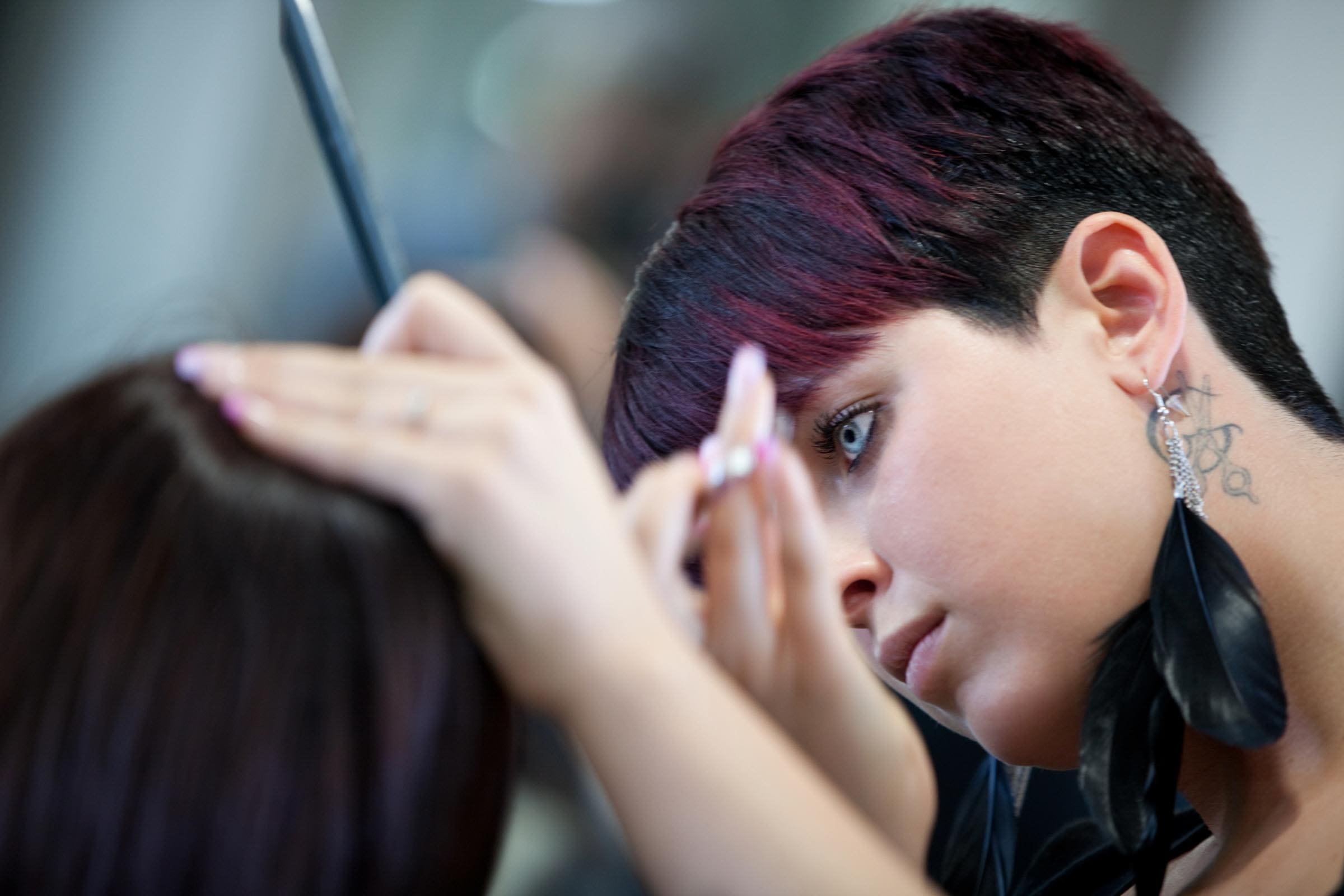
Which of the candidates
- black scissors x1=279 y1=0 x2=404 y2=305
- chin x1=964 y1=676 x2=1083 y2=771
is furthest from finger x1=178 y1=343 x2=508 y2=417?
chin x1=964 y1=676 x2=1083 y2=771

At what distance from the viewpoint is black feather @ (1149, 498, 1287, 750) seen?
2.24 feet

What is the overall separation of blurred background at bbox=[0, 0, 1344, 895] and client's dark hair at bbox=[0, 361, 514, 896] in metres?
1.19

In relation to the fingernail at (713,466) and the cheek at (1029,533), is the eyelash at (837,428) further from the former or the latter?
the fingernail at (713,466)

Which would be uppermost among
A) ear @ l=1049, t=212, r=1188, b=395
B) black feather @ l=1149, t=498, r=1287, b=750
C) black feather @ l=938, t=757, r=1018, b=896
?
ear @ l=1049, t=212, r=1188, b=395

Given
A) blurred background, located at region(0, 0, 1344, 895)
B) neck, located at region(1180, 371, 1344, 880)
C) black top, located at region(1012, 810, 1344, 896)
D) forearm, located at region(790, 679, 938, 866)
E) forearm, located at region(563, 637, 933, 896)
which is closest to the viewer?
forearm, located at region(563, 637, 933, 896)

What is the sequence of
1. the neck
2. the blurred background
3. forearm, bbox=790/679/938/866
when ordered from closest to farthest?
1. forearm, bbox=790/679/938/866
2. the neck
3. the blurred background

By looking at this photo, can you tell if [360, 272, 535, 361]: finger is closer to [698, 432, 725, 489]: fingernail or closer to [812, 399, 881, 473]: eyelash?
[698, 432, 725, 489]: fingernail

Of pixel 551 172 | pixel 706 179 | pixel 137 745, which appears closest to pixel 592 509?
pixel 137 745

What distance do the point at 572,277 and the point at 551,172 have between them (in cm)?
52

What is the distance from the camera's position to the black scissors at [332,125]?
71cm

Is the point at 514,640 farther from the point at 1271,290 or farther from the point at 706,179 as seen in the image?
the point at 1271,290

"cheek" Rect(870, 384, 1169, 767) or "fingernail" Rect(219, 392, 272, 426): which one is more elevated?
"fingernail" Rect(219, 392, 272, 426)

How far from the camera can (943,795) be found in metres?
1.29

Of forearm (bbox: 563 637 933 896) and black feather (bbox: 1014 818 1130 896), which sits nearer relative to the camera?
forearm (bbox: 563 637 933 896)
